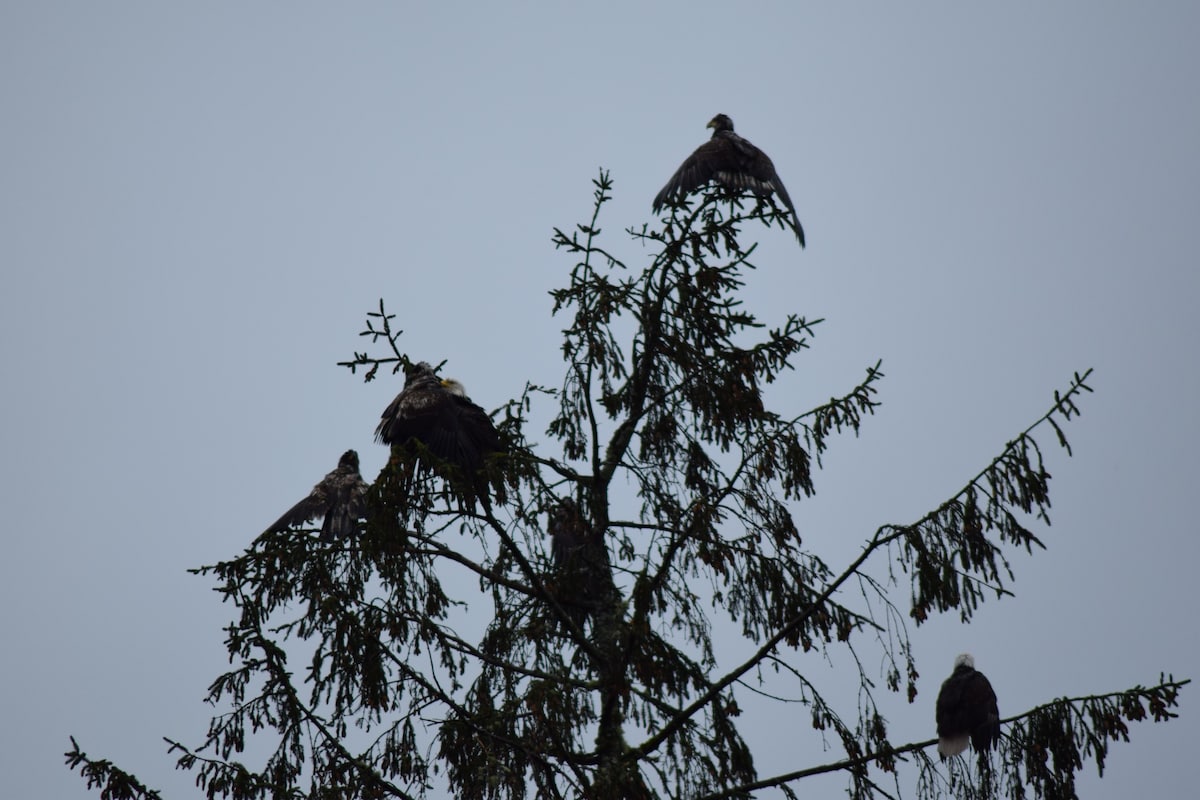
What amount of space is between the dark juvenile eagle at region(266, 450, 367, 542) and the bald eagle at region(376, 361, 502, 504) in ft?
3.62

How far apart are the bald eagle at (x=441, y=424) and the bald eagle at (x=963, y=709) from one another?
4.56 meters

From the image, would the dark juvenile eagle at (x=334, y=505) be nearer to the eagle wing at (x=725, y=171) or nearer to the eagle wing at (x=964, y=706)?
the eagle wing at (x=725, y=171)

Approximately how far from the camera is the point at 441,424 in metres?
6.52

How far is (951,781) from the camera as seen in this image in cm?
511

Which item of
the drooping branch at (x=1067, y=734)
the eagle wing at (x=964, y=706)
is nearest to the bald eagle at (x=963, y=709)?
the eagle wing at (x=964, y=706)

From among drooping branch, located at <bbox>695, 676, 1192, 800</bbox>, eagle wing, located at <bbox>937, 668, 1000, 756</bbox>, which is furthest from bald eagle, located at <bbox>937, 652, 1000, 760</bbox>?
drooping branch, located at <bbox>695, 676, 1192, 800</bbox>

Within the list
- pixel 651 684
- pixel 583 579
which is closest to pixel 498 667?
pixel 583 579

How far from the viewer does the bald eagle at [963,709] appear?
834 centimetres

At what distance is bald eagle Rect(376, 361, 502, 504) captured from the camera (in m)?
6.45

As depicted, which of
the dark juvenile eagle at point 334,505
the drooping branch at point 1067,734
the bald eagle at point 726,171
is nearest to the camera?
the drooping branch at point 1067,734

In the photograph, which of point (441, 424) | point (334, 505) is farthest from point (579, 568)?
point (334, 505)

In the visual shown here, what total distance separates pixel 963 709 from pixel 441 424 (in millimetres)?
5061

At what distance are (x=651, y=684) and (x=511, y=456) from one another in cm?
139

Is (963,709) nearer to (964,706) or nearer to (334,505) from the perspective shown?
(964,706)
